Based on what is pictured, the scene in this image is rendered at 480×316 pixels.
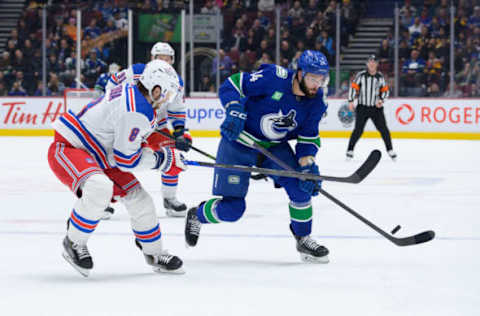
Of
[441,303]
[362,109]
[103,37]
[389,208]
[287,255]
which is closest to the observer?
[441,303]

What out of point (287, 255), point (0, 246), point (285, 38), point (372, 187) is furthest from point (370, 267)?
point (285, 38)

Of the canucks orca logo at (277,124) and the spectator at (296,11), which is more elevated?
the spectator at (296,11)

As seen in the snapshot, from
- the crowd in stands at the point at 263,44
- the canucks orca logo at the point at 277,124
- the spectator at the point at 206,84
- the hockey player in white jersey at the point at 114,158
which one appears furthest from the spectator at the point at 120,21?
the hockey player in white jersey at the point at 114,158

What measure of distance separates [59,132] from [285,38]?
29.5 ft

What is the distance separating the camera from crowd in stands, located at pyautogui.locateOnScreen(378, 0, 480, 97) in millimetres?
11062

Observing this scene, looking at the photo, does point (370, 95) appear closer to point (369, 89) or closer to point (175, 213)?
point (369, 89)

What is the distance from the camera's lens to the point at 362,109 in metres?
8.84

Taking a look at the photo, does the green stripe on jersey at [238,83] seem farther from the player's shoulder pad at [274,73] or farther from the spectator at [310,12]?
the spectator at [310,12]

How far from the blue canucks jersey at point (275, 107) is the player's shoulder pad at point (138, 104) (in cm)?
60

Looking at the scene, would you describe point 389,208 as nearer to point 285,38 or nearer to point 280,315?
point 280,315

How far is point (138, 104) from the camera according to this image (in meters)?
2.88

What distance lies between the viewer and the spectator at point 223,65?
11.6 meters

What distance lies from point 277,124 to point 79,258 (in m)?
1.04

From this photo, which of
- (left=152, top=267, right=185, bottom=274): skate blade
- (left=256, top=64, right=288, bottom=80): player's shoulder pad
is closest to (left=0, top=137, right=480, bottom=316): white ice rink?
(left=152, top=267, right=185, bottom=274): skate blade
